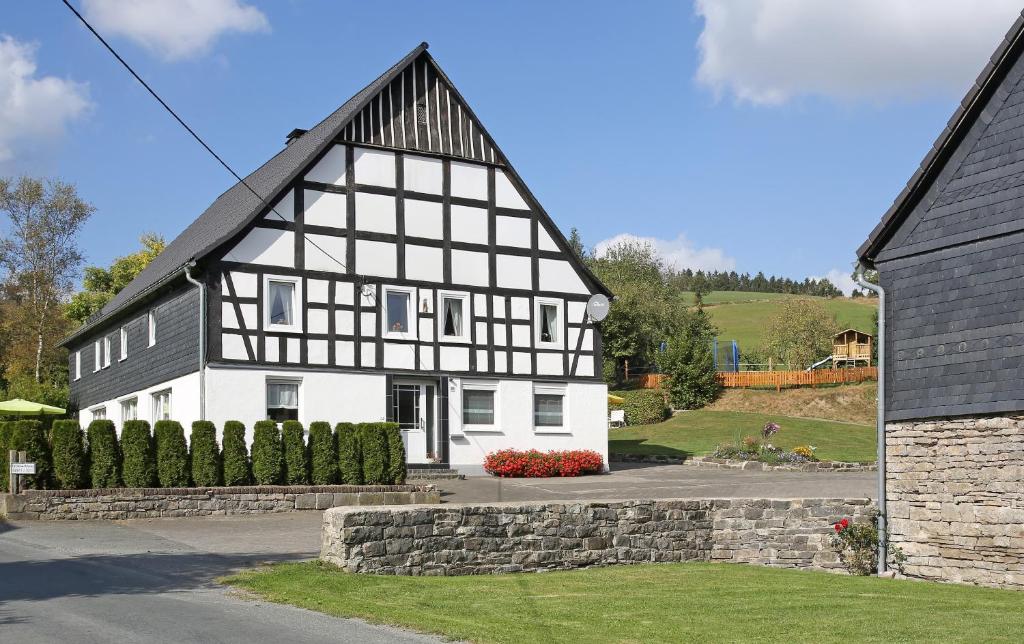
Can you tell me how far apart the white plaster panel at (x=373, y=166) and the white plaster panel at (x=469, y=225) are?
2071 millimetres

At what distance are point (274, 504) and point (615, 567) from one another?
766 cm

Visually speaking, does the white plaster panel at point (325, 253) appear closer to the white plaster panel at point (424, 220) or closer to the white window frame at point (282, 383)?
the white plaster panel at point (424, 220)

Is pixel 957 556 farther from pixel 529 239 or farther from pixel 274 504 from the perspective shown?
pixel 529 239

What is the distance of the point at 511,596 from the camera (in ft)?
39.4

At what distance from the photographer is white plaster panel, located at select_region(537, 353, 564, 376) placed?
Answer: 1204 inches

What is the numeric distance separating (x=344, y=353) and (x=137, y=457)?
8.38 m

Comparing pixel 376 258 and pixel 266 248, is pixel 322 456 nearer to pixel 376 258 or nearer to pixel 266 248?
pixel 266 248

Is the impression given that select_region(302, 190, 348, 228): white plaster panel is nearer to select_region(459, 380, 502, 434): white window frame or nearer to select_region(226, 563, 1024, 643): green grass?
select_region(459, 380, 502, 434): white window frame

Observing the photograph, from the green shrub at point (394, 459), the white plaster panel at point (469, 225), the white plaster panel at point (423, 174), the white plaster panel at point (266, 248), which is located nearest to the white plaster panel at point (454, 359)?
the white plaster panel at point (469, 225)

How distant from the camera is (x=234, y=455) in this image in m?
21.0

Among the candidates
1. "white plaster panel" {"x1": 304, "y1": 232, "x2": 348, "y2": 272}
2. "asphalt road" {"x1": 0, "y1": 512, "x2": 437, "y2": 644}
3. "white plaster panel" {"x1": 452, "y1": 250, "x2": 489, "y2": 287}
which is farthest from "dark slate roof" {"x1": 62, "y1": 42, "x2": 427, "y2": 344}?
"asphalt road" {"x1": 0, "y1": 512, "x2": 437, "y2": 644}

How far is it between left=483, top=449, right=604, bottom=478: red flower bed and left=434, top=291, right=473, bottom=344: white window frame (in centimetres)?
319

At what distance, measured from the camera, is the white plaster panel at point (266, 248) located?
86.6 feet

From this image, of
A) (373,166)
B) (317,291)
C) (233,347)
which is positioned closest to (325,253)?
(317,291)
